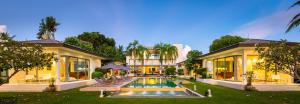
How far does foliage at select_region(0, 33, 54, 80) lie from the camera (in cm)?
1233

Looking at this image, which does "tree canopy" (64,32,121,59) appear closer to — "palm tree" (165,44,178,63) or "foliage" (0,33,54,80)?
"palm tree" (165,44,178,63)

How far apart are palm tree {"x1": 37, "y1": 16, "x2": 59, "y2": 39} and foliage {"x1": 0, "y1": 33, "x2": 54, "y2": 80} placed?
63554 mm

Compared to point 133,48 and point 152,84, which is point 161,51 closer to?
point 133,48

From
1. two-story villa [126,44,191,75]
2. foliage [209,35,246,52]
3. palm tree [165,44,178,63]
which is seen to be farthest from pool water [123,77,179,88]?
two-story villa [126,44,191,75]

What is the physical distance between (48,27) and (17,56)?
65.4 metres

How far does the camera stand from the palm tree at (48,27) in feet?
246

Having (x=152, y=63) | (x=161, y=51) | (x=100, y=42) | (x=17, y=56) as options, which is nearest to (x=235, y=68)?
(x=17, y=56)

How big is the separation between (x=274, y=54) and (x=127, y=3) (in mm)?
18617

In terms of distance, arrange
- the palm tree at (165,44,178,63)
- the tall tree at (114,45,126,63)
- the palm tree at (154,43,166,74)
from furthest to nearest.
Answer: the palm tree at (154,43,166,74) < the palm tree at (165,44,178,63) < the tall tree at (114,45,126,63)

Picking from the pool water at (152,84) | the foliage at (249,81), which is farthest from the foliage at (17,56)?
the pool water at (152,84)

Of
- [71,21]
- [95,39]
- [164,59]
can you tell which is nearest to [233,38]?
[164,59]

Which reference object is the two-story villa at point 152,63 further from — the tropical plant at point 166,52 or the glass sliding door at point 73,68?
the glass sliding door at point 73,68

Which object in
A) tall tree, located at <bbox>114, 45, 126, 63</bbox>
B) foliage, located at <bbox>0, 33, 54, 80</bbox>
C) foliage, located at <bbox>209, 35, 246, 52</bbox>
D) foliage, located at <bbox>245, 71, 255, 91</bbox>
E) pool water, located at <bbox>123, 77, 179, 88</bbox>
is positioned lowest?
pool water, located at <bbox>123, 77, 179, 88</bbox>

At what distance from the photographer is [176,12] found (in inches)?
1342
